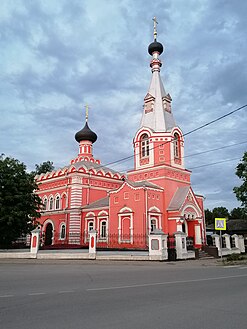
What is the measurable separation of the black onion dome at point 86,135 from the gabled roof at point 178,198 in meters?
13.6

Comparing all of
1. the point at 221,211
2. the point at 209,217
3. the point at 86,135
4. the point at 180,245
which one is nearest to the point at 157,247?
the point at 180,245

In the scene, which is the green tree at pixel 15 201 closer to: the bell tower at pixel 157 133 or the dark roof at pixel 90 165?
the dark roof at pixel 90 165

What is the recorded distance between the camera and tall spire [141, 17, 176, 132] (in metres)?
28.2

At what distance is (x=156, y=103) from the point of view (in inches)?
1146

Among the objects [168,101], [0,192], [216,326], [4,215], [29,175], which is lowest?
[216,326]

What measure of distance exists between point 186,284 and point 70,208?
21.7m

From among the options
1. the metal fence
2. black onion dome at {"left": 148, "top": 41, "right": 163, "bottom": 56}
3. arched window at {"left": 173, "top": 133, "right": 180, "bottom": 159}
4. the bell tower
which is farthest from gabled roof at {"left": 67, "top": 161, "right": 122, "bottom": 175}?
black onion dome at {"left": 148, "top": 41, "right": 163, "bottom": 56}

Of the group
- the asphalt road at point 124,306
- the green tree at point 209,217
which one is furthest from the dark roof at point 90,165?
the green tree at point 209,217

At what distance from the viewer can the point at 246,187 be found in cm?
2809

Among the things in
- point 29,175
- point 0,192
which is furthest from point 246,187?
point 0,192

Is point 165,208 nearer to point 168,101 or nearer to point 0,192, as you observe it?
point 168,101

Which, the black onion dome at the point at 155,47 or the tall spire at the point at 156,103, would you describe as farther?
the black onion dome at the point at 155,47

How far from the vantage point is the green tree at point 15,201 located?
2102cm

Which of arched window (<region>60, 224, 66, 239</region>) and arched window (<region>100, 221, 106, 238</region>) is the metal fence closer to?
arched window (<region>60, 224, 66, 239</region>)
